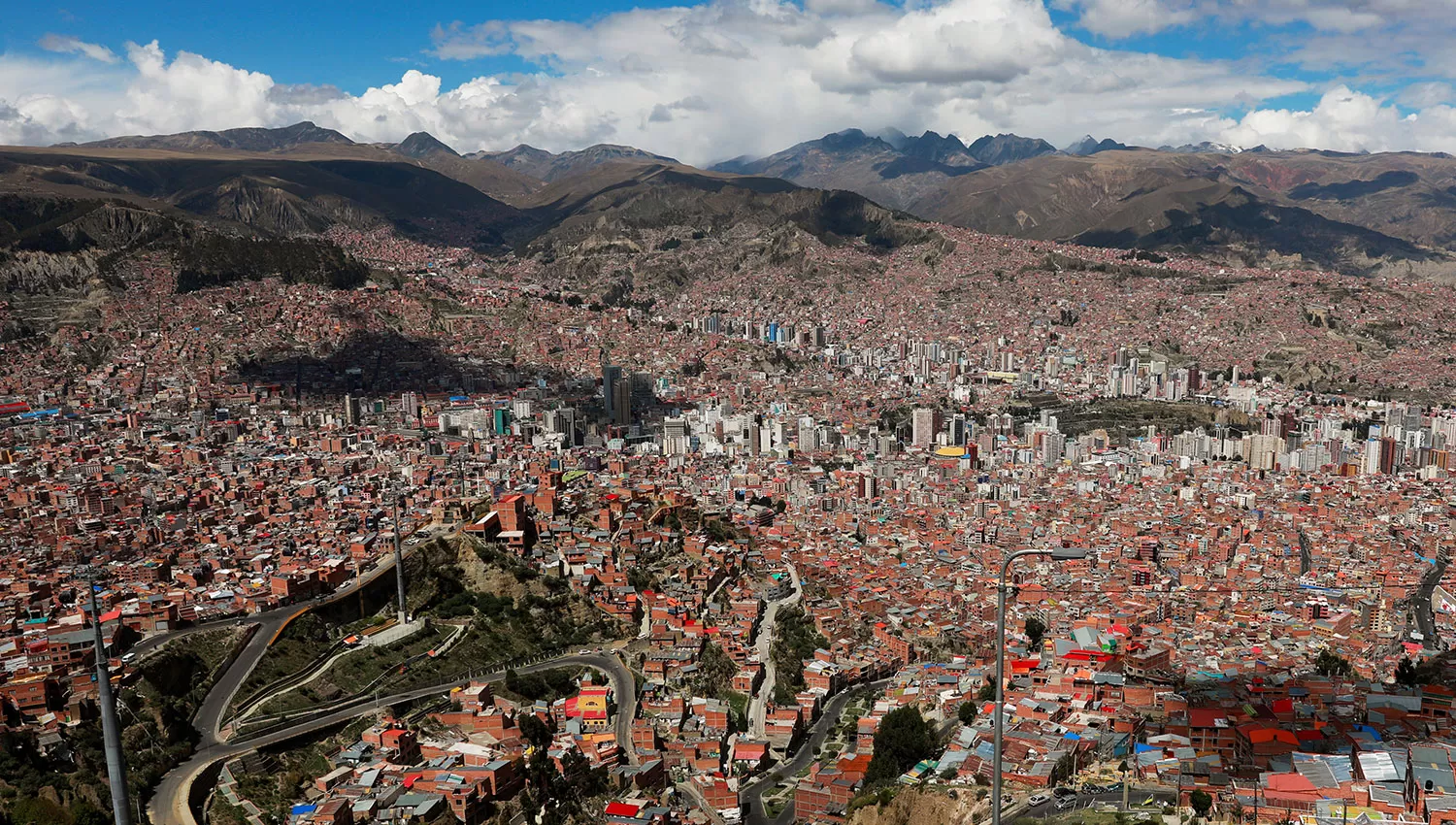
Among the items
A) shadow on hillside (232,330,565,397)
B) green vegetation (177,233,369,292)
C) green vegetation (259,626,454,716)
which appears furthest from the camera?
green vegetation (177,233,369,292)

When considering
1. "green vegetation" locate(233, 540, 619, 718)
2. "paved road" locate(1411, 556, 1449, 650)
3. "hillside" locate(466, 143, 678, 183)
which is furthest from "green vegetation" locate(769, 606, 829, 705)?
"hillside" locate(466, 143, 678, 183)

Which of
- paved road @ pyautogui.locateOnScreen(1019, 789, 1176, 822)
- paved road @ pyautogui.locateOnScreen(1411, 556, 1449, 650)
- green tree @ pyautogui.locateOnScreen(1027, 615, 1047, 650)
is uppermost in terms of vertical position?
paved road @ pyautogui.locateOnScreen(1019, 789, 1176, 822)

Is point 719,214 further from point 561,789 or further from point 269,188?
point 561,789

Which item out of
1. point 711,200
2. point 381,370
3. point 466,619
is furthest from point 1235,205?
point 466,619

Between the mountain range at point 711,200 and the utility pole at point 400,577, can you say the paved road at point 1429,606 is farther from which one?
the mountain range at point 711,200

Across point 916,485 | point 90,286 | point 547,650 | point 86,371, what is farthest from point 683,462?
point 90,286

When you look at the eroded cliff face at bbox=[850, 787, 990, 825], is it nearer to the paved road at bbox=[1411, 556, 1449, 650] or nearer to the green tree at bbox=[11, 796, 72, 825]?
the green tree at bbox=[11, 796, 72, 825]

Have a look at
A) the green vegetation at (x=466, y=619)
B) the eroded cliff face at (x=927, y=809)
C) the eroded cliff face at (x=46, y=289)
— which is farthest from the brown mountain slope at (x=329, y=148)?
the eroded cliff face at (x=927, y=809)
